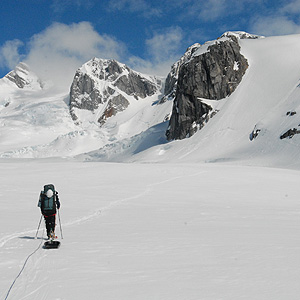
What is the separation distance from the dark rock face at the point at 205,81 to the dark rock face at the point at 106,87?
2982 inches

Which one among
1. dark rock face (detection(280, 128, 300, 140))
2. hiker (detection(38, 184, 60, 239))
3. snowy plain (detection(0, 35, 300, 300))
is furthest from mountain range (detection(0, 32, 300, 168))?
→ hiker (detection(38, 184, 60, 239))

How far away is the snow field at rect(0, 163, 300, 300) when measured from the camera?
13.1ft

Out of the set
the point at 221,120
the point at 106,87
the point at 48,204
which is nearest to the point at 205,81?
the point at 221,120

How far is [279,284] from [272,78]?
65.7 meters

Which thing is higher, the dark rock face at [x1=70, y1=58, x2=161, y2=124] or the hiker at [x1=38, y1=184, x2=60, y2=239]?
the dark rock face at [x1=70, y1=58, x2=161, y2=124]

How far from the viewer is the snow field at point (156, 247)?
3.98 metres

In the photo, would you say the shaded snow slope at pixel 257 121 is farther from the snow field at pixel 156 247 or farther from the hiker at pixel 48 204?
the hiker at pixel 48 204

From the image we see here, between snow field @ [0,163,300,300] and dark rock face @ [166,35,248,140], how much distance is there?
50867 millimetres

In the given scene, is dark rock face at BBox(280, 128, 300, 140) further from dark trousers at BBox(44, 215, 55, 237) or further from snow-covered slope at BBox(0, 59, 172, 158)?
snow-covered slope at BBox(0, 59, 172, 158)

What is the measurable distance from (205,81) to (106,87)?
96.3 meters

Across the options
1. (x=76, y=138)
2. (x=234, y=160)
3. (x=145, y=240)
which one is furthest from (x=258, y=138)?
(x=76, y=138)

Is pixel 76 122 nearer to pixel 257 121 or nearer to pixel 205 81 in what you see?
pixel 205 81

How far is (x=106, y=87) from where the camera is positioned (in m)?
155

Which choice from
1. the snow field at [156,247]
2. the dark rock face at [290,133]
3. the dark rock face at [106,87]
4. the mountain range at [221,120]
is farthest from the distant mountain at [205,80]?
the dark rock face at [106,87]
